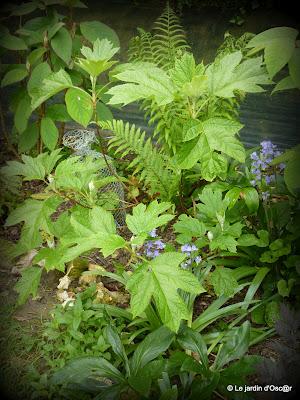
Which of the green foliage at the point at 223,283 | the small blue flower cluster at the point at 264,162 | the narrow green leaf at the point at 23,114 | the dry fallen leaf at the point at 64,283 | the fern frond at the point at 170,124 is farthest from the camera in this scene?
the fern frond at the point at 170,124

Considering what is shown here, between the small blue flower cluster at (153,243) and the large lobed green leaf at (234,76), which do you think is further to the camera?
the small blue flower cluster at (153,243)

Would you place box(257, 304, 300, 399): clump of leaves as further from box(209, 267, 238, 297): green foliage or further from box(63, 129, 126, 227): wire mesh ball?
box(63, 129, 126, 227): wire mesh ball

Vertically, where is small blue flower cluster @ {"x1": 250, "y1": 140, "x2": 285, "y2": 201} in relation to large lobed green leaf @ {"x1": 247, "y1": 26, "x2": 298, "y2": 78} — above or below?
below

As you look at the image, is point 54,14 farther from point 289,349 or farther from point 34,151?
point 289,349

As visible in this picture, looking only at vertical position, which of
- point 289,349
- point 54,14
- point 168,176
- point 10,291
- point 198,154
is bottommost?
point 10,291

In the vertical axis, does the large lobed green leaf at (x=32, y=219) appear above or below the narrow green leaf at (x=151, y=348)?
above

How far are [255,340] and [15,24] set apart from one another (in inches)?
264

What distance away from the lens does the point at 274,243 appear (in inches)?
78.7

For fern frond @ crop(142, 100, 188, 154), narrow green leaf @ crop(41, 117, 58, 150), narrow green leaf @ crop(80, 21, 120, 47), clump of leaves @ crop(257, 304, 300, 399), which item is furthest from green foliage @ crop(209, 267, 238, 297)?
narrow green leaf @ crop(80, 21, 120, 47)

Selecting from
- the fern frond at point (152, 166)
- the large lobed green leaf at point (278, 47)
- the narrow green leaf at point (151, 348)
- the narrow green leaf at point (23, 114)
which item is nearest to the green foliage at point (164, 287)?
the narrow green leaf at point (151, 348)

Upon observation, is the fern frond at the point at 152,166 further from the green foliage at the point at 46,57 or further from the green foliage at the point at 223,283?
the green foliage at the point at 223,283

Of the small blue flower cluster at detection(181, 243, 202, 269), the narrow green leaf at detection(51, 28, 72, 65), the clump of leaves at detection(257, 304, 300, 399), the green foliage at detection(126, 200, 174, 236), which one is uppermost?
the narrow green leaf at detection(51, 28, 72, 65)

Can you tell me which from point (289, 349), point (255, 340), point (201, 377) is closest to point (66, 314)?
point (201, 377)

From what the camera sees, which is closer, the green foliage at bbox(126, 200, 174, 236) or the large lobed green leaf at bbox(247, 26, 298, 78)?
the large lobed green leaf at bbox(247, 26, 298, 78)
